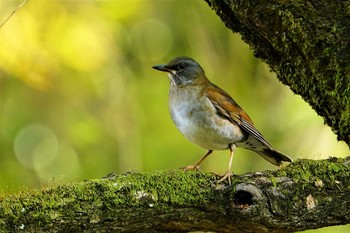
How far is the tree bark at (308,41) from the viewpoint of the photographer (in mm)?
4824

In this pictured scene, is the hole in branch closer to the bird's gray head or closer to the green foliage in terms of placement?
the bird's gray head

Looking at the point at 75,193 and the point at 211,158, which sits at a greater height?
the point at 211,158

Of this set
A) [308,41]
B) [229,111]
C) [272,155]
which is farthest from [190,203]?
[272,155]

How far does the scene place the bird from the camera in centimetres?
591

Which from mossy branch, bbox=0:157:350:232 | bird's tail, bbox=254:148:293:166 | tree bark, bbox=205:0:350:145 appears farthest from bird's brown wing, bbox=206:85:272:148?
mossy branch, bbox=0:157:350:232

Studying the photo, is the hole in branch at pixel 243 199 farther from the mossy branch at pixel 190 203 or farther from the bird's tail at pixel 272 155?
the bird's tail at pixel 272 155

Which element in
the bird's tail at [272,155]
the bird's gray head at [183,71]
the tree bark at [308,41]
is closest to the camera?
the tree bark at [308,41]

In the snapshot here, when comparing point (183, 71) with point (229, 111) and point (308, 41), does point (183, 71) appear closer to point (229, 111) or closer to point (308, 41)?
point (229, 111)

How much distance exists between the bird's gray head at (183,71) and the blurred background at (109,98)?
7.99 ft

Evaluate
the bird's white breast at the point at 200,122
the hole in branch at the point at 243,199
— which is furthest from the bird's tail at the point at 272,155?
the hole in branch at the point at 243,199

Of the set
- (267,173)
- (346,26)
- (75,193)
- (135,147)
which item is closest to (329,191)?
(267,173)

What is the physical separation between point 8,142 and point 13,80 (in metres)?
0.88

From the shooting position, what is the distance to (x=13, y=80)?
9055mm

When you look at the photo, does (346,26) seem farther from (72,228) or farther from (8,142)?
(8,142)
